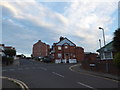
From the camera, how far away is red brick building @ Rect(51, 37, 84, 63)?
2437 inches

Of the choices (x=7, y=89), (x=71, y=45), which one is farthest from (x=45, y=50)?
(x=7, y=89)

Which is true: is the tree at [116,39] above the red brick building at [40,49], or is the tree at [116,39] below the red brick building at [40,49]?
below

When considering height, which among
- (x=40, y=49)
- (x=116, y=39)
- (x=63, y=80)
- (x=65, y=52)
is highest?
(x=40, y=49)

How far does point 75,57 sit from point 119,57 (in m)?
50.1

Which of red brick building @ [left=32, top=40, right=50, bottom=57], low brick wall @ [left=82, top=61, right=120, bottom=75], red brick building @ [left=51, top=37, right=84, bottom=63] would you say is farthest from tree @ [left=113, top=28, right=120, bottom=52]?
red brick building @ [left=32, top=40, right=50, bottom=57]

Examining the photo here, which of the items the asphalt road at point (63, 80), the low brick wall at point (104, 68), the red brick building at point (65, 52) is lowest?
the asphalt road at point (63, 80)

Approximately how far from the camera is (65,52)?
62.7 meters

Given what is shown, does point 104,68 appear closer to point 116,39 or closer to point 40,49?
point 116,39

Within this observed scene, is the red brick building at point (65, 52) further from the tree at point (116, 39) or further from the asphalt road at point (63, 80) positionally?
the tree at point (116, 39)

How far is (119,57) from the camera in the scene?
1473 cm

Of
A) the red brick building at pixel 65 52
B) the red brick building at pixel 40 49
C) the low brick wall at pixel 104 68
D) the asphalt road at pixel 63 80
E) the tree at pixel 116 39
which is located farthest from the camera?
the red brick building at pixel 40 49

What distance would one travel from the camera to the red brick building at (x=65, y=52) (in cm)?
6191

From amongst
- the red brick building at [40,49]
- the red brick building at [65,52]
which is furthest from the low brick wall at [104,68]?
the red brick building at [40,49]

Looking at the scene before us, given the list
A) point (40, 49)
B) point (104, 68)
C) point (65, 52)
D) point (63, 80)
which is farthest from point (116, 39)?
point (40, 49)
